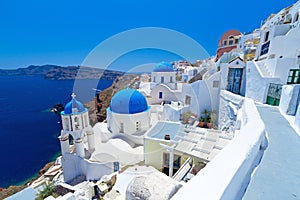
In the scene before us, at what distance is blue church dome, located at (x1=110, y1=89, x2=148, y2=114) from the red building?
1817 cm

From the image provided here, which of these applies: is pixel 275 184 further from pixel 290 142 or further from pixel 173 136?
pixel 173 136

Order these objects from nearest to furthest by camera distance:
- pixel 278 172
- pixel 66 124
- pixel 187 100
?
pixel 278 172 < pixel 66 124 < pixel 187 100

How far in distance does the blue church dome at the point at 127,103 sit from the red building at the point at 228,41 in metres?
18.2

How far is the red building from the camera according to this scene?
22438 mm

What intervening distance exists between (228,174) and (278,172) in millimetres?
838

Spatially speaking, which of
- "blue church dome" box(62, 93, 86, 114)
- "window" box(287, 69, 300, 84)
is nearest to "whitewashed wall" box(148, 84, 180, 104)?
"blue church dome" box(62, 93, 86, 114)

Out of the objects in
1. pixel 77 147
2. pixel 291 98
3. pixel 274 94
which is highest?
pixel 291 98

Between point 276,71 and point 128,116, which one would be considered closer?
point 276,71

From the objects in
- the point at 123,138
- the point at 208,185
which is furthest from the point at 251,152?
the point at 123,138

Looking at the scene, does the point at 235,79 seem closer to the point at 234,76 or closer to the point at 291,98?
the point at 234,76

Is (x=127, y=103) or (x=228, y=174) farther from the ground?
(x=228, y=174)

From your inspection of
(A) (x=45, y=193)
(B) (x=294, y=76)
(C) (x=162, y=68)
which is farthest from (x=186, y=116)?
(A) (x=45, y=193)

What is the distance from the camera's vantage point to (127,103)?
9820mm

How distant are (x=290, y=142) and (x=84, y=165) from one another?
31.7 ft
